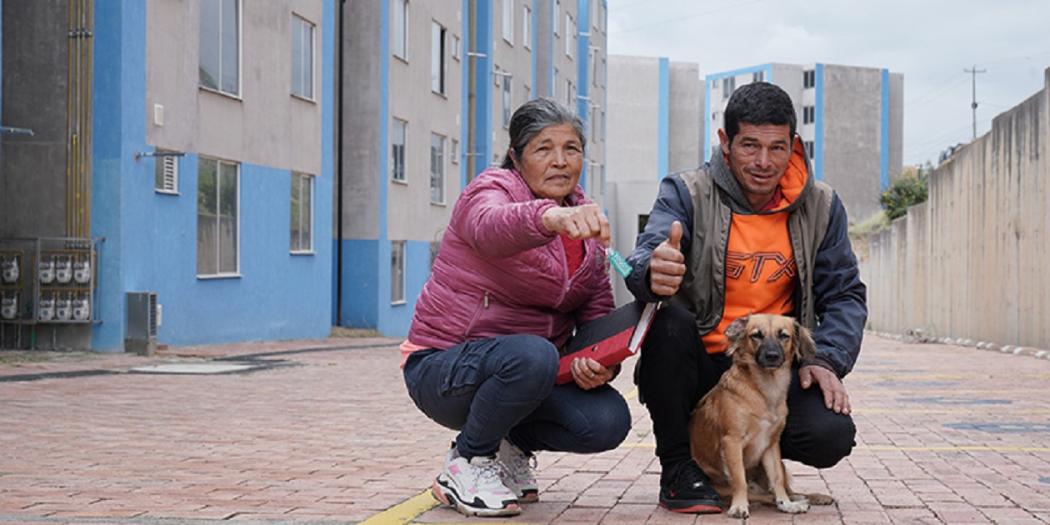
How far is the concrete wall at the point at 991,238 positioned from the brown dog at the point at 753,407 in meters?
15.6

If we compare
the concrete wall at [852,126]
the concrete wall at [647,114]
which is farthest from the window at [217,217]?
the concrete wall at [852,126]

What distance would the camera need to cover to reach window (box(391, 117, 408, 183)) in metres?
28.1

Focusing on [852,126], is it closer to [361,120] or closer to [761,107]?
[361,120]

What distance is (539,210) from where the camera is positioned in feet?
13.8

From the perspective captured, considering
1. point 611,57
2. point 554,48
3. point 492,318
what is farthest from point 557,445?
point 611,57

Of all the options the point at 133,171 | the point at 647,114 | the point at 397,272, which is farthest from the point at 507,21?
the point at 647,114

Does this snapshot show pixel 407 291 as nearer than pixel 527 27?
Yes

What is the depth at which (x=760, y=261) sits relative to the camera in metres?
5.01

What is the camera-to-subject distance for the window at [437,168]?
31266mm

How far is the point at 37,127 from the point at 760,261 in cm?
1343

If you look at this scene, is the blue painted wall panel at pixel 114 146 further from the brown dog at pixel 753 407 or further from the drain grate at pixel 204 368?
the brown dog at pixel 753 407

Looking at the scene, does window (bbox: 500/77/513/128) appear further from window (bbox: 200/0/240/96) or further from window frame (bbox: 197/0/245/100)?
window (bbox: 200/0/240/96)

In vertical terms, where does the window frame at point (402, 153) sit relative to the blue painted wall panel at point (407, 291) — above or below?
above

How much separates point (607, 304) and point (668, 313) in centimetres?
39
